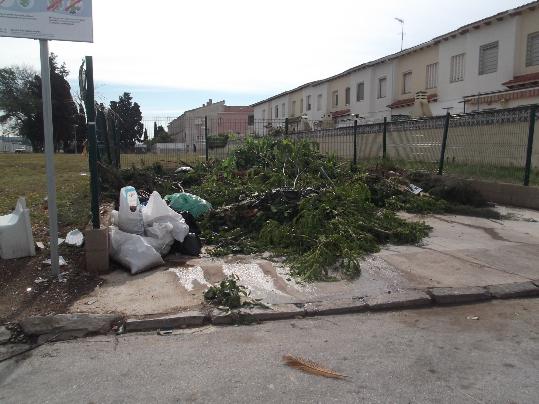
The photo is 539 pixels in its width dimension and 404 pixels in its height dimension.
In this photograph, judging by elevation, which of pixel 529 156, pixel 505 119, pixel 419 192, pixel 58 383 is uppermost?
pixel 505 119

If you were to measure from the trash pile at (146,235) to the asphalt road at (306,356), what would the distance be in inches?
67.8

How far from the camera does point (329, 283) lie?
551 centimetres

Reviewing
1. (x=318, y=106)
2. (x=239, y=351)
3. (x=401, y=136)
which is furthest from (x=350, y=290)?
(x=318, y=106)

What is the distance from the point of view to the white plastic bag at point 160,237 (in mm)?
6285

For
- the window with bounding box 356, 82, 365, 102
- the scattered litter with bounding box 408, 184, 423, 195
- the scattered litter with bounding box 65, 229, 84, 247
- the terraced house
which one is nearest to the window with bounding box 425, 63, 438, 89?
the terraced house

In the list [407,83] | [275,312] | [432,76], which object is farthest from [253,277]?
[407,83]

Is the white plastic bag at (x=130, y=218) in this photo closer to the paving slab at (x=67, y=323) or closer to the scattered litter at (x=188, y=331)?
the paving slab at (x=67, y=323)

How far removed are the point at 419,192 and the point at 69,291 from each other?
7.73m

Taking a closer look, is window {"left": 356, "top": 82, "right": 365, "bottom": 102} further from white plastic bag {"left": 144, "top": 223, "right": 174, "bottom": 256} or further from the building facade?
white plastic bag {"left": 144, "top": 223, "right": 174, "bottom": 256}

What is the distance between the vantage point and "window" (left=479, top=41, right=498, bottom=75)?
22.0 meters

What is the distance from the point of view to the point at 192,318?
4.54 meters

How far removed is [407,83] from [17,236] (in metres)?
27.7

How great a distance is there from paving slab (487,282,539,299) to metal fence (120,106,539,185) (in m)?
5.71

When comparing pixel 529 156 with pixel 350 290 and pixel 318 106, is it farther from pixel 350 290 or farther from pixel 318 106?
pixel 318 106
